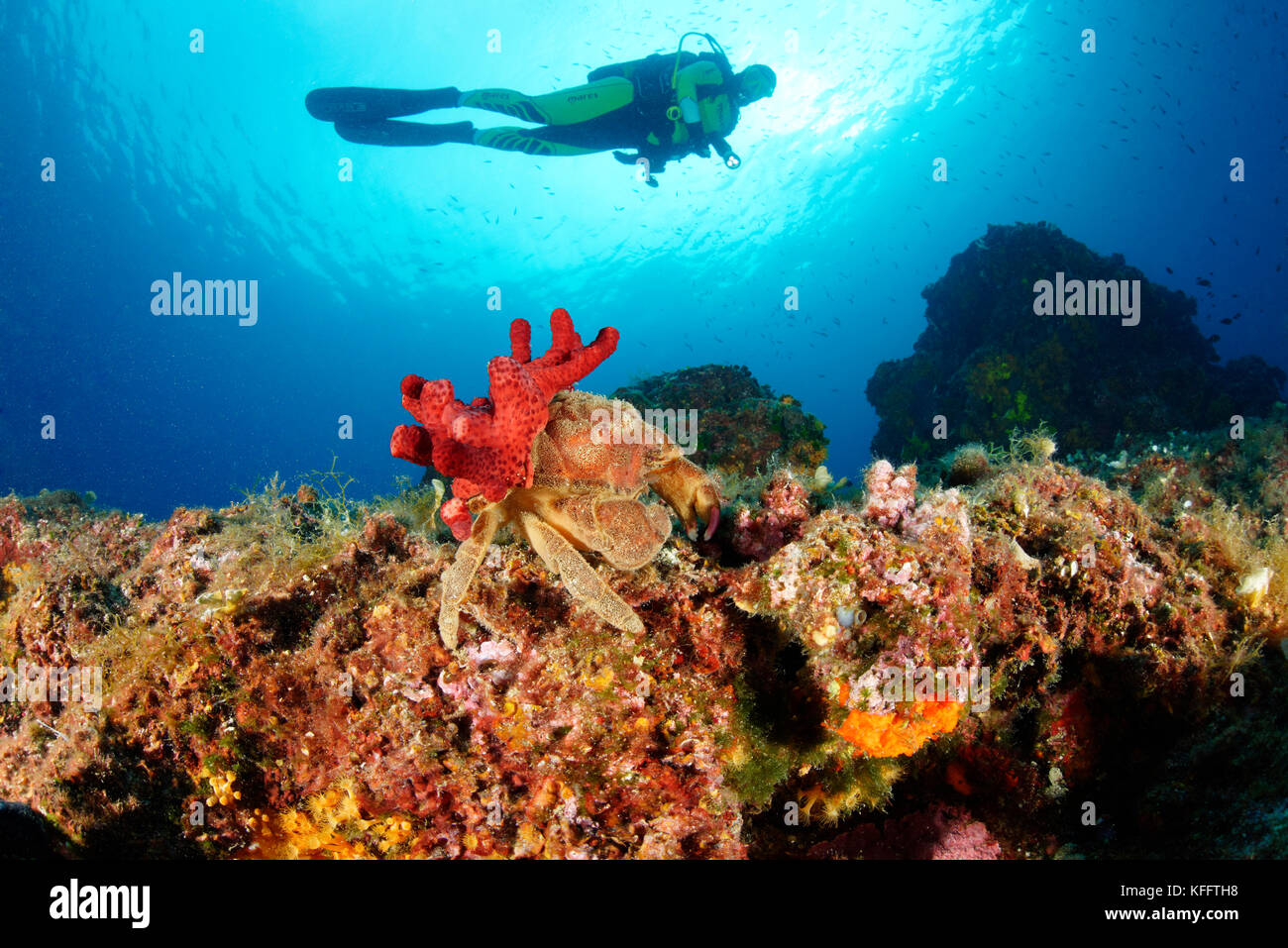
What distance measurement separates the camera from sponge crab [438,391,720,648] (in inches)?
102

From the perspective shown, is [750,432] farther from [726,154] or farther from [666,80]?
[666,80]

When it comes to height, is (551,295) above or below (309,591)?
above

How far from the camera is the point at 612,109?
15.2 metres

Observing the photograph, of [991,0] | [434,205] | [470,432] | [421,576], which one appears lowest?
[421,576]

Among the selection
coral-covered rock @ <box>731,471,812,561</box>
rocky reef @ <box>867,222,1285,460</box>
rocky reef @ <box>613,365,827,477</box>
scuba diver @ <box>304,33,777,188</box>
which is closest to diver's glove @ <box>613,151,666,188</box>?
scuba diver @ <box>304,33,777,188</box>

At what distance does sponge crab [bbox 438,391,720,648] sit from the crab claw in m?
0.32

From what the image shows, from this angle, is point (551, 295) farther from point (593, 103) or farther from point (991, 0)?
point (593, 103)

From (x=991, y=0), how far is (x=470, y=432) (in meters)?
57.5

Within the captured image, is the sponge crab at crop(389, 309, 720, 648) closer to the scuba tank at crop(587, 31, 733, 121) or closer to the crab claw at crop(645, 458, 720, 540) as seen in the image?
the crab claw at crop(645, 458, 720, 540)

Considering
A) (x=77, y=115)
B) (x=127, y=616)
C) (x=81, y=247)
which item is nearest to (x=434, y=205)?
(x=77, y=115)

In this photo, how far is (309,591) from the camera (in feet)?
10.4

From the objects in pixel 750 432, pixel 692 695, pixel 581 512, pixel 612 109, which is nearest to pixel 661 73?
pixel 612 109

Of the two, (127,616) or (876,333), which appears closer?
(127,616)
